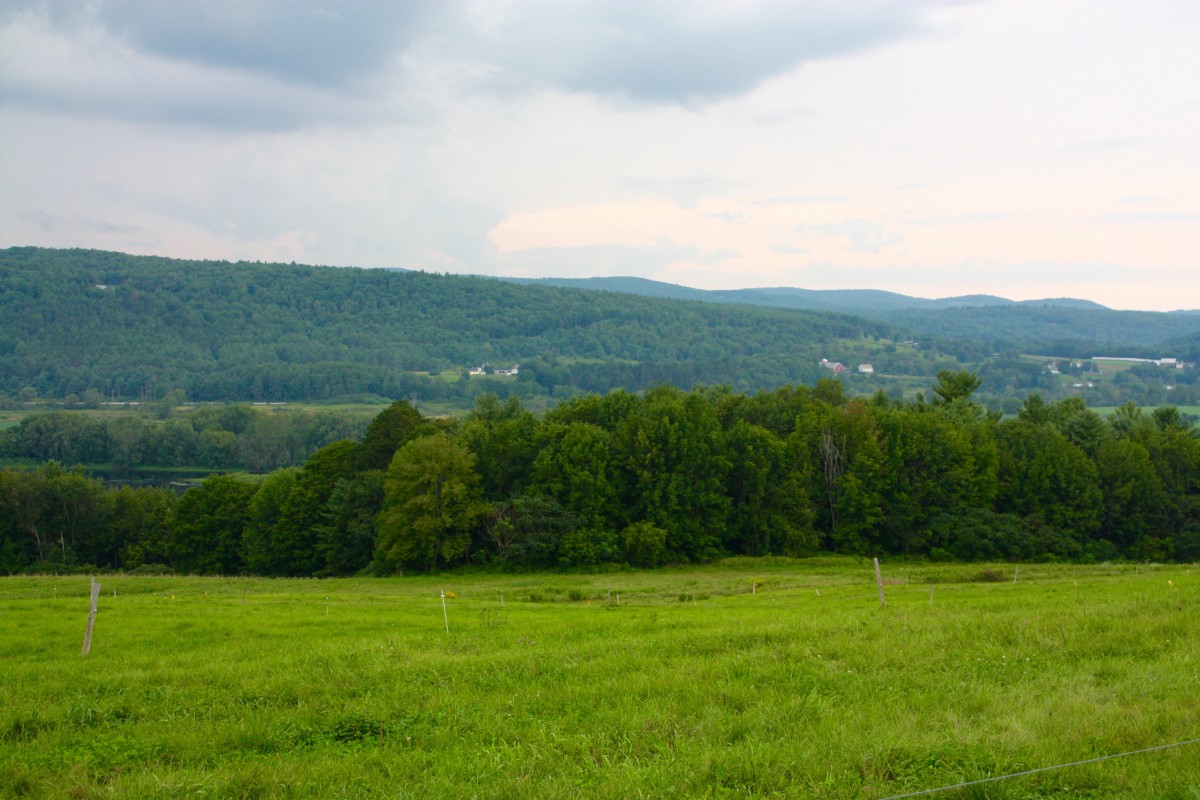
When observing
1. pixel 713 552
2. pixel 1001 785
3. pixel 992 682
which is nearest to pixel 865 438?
pixel 713 552

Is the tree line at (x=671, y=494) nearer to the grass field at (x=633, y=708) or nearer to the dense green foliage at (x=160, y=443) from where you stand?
the grass field at (x=633, y=708)

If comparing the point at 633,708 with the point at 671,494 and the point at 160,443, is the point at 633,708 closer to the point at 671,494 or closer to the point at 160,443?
the point at 671,494

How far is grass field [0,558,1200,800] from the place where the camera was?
904 cm

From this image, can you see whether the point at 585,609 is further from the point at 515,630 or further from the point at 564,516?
the point at 564,516

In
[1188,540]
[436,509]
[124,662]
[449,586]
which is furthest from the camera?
[1188,540]

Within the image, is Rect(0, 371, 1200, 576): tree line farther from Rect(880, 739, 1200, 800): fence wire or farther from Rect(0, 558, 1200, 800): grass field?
Rect(880, 739, 1200, 800): fence wire

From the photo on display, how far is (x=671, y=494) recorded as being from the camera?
56.0 meters

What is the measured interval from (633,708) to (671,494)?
44.9 m

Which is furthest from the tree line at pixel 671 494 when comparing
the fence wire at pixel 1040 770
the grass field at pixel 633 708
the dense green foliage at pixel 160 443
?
the dense green foliage at pixel 160 443

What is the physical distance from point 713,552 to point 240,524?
34018mm

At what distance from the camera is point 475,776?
9.27 meters

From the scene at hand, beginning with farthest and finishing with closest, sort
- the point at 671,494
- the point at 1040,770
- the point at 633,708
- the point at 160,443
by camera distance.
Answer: the point at 160,443, the point at 671,494, the point at 633,708, the point at 1040,770

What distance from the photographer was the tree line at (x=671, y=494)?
54406mm

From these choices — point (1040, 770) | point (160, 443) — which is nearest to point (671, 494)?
point (1040, 770)
